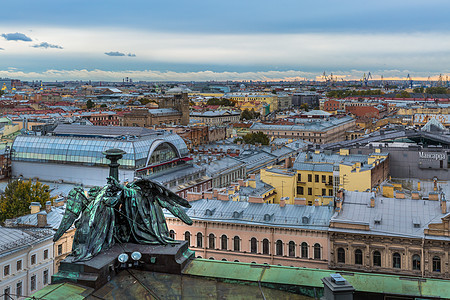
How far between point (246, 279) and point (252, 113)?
146m

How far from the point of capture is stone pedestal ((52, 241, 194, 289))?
1334cm

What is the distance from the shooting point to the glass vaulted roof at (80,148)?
4919cm

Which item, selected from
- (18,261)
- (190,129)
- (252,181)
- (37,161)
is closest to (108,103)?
(190,129)

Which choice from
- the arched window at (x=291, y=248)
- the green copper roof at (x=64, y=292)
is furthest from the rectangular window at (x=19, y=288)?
the green copper roof at (x=64, y=292)

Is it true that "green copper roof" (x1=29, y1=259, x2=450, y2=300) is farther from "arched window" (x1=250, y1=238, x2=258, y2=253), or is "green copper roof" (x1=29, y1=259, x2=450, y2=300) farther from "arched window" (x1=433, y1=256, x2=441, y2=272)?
"arched window" (x1=250, y1=238, x2=258, y2=253)

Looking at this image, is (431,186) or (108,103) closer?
(431,186)

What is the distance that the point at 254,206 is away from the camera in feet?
109

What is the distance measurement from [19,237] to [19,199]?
11198mm

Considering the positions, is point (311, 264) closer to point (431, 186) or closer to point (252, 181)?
point (252, 181)

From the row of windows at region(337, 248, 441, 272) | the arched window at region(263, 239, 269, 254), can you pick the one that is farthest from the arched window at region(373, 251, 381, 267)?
the arched window at region(263, 239, 269, 254)

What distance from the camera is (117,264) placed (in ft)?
46.0

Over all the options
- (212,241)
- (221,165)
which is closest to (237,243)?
(212,241)

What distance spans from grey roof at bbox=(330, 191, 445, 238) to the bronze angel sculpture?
16217mm

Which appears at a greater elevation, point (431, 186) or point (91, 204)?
point (91, 204)
